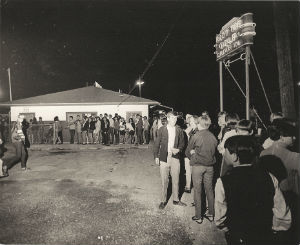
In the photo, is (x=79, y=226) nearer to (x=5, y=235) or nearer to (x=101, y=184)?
(x=5, y=235)

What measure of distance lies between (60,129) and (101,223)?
1494 cm

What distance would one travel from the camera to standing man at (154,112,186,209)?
6.23 meters

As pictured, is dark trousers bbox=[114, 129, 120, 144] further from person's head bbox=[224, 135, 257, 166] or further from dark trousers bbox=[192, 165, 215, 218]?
person's head bbox=[224, 135, 257, 166]

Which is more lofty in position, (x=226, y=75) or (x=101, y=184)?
(x=226, y=75)

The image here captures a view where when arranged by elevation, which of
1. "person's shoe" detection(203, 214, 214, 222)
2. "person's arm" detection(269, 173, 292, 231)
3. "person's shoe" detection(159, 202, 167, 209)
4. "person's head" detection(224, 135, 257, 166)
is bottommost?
"person's shoe" detection(203, 214, 214, 222)

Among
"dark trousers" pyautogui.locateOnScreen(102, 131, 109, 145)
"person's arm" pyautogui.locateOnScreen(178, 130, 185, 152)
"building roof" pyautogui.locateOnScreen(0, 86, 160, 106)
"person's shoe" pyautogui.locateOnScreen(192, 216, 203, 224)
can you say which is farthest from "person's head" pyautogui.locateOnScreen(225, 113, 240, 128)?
"building roof" pyautogui.locateOnScreen(0, 86, 160, 106)

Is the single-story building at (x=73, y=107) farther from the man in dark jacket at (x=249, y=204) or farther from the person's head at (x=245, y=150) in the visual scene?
the man in dark jacket at (x=249, y=204)

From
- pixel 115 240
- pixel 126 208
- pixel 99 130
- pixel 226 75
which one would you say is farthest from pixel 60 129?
pixel 226 75

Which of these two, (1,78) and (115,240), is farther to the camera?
(1,78)

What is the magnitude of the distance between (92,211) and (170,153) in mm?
2106

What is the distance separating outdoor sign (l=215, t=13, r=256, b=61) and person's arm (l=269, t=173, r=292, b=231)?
674 centimetres

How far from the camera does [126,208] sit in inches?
243

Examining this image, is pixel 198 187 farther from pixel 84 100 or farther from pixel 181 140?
pixel 84 100

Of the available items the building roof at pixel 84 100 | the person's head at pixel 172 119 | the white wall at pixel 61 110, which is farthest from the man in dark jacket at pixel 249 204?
the white wall at pixel 61 110
